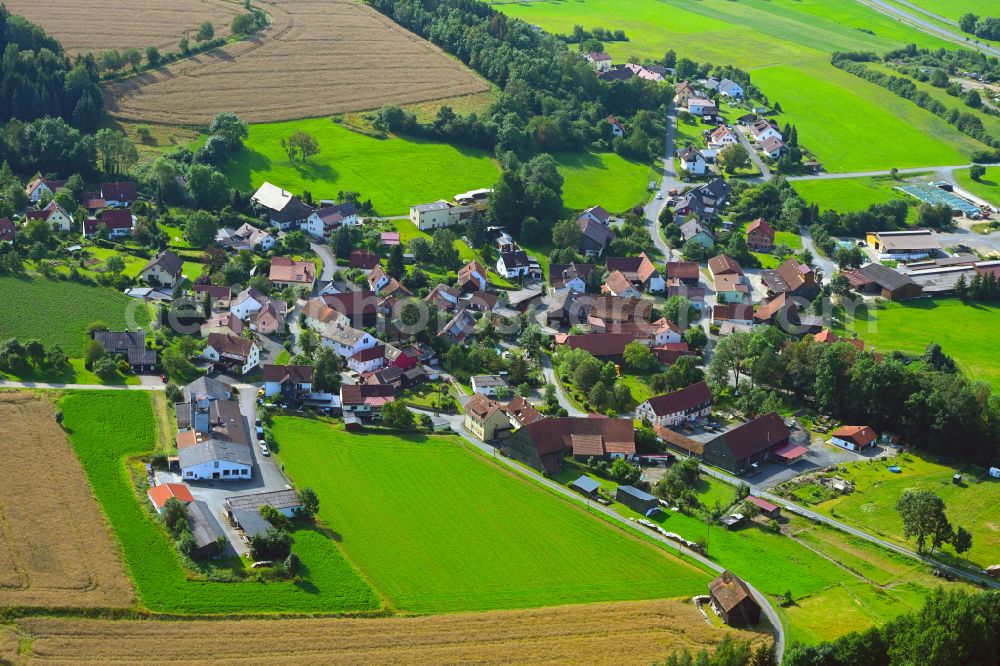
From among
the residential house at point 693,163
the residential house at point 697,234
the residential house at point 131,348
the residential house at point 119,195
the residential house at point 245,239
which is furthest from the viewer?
the residential house at point 693,163

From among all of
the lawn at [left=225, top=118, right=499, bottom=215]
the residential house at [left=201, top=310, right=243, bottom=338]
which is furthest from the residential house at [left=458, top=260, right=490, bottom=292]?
the residential house at [left=201, top=310, right=243, bottom=338]

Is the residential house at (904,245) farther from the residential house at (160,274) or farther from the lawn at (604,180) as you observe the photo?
the residential house at (160,274)

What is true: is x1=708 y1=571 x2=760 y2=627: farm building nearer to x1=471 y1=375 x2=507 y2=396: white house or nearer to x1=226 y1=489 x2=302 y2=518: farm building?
x1=226 y1=489 x2=302 y2=518: farm building

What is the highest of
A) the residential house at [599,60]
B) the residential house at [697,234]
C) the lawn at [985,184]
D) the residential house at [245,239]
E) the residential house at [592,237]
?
the residential house at [599,60]

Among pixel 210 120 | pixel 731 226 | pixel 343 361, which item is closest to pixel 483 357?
pixel 343 361

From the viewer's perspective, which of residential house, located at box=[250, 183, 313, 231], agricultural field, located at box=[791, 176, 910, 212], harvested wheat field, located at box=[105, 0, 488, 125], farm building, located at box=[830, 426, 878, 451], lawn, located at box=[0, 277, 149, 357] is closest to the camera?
farm building, located at box=[830, 426, 878, 451]

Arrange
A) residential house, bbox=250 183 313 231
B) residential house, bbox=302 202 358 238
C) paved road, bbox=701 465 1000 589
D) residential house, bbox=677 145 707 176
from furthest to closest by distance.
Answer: residential house, bbox=677 145 707 176 < residential house, bbox=250 183 313 231 < residential house, bbox=302 202 358 238 < paved road, bbox=701 465 1000 589

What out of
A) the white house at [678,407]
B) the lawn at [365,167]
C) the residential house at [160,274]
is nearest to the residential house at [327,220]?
the lawn at [365,167]

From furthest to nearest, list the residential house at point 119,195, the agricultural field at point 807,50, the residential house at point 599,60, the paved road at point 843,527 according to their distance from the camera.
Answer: the residential house at point 599,60 → the agricultural field at point 807,50 → the residential house at point 119,195 → the paved road at point 843,527

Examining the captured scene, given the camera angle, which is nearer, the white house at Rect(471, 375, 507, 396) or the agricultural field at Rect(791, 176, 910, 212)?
the white house at Rect(471, 375, 507, 396)
